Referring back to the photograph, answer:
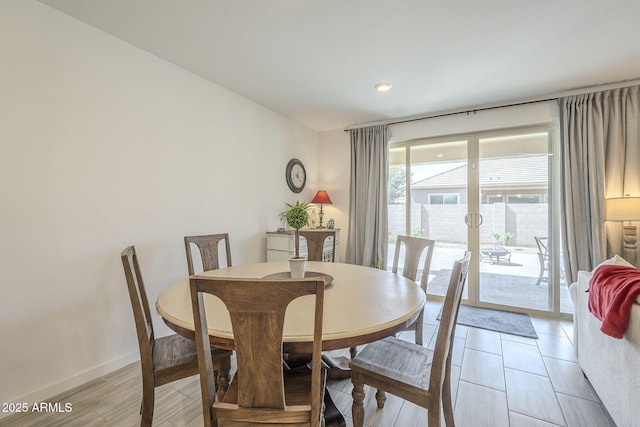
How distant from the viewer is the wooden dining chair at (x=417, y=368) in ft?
3.85

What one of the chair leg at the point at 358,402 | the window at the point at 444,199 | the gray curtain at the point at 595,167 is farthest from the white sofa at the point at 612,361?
the window at the point at 444,199

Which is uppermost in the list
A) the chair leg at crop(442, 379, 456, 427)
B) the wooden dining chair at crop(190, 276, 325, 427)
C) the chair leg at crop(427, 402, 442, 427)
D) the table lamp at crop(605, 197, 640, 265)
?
the table lamp at crop(605, 197, 640, 265)

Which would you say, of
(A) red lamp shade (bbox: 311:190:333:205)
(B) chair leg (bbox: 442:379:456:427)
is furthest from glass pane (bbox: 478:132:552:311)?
(B) chair leg (bbox: 442:379:456:427)

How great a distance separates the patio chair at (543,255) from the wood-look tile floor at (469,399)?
1.09m

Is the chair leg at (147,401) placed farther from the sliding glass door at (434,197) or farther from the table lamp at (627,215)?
the table lamp at (627,215)

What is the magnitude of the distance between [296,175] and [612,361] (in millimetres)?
3380

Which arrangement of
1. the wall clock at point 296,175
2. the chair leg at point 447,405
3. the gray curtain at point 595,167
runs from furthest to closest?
the wall clock at point 296,175
the gray curtain at point 595,167
the chair leg at point 447,405

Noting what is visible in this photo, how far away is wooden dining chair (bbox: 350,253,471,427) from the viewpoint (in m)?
1.17

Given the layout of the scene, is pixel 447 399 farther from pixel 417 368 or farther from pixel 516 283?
pixel 516 283

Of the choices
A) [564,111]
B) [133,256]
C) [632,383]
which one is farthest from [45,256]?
[564,111]

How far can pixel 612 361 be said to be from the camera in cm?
149

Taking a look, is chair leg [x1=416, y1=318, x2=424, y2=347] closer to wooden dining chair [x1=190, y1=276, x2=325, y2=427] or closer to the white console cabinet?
wooden dining chair [x1=190, y1=276, x2=325, y2=427]

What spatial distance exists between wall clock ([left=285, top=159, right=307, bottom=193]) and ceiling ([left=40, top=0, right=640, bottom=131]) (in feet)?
3.30

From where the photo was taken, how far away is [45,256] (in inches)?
68.9
